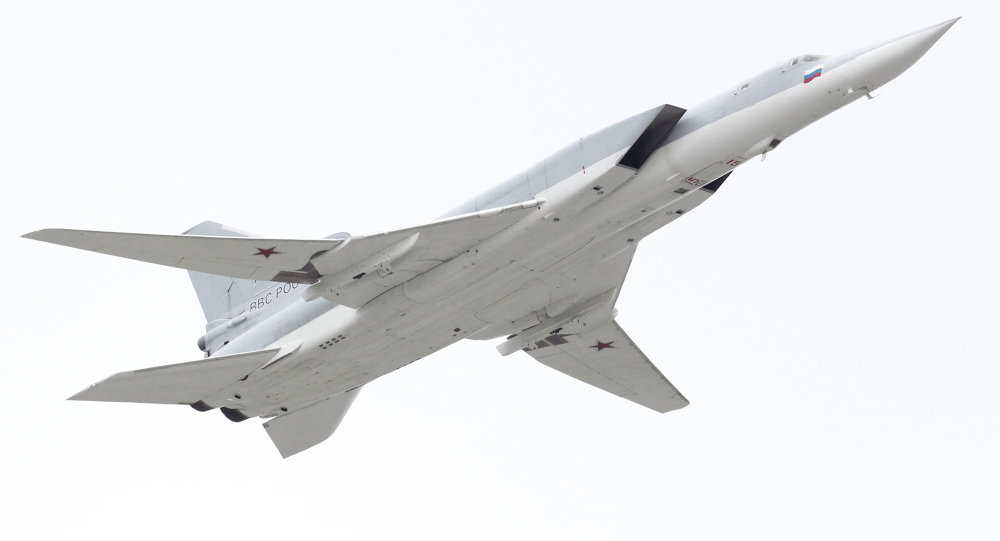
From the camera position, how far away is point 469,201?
26312mm

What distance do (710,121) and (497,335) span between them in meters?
8.57

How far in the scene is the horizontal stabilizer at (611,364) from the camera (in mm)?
31844

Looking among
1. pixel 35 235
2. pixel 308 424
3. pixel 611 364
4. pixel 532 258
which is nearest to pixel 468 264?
pixel 532 258

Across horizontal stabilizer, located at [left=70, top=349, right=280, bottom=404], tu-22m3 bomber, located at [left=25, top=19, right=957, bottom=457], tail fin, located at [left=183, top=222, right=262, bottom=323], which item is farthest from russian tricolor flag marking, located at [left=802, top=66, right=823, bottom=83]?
tail fin, located at [left=183, top=222, right=262, bottom=323]

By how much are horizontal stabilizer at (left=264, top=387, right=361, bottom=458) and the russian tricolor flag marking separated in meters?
13.3

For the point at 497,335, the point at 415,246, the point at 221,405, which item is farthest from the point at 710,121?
the point at 221,405

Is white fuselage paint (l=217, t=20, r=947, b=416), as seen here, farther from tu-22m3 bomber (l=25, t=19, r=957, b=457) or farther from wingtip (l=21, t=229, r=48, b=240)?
wingtip (l=21, t=229, r=48, b=240)

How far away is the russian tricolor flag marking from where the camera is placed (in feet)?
76.8

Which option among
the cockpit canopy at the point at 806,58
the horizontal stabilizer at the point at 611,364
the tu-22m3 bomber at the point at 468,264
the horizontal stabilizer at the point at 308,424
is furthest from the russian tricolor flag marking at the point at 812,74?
the horizontal stabilizer at the point at 308,424

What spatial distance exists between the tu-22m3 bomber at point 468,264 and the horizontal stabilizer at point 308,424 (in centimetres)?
5

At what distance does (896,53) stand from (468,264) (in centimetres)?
877

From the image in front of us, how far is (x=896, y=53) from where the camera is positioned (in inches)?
890

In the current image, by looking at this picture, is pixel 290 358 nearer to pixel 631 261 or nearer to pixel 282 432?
pixel 282 432

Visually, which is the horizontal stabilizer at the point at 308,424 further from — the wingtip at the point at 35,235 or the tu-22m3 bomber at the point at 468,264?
the wingtip at the point at 35,235
